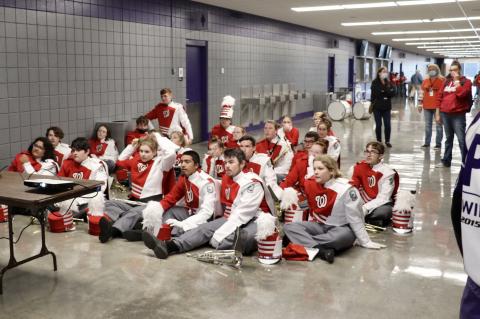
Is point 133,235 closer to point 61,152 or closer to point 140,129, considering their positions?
point 61,152

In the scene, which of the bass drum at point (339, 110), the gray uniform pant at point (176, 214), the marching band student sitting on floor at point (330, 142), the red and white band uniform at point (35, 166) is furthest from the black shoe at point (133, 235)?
the bass drum at point (339, 110)

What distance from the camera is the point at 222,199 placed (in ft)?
17.1

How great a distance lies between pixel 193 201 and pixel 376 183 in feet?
6.80

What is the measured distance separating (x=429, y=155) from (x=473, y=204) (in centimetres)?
927

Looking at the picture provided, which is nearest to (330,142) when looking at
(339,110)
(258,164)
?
(258,164)

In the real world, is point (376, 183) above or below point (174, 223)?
above

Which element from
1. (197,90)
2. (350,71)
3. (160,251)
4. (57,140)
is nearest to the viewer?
(160,251)

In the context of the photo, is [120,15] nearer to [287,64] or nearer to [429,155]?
[429,155]

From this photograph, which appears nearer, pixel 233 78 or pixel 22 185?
pixel 22 185

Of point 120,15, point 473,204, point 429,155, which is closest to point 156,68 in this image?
point 120,15

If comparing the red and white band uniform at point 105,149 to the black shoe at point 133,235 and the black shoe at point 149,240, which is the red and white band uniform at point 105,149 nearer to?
the black shoe at point 133,235

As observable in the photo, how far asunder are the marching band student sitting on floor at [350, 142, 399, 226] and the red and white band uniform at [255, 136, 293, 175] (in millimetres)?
1284

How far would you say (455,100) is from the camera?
8.69 meters

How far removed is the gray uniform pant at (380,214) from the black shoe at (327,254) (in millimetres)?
1188
